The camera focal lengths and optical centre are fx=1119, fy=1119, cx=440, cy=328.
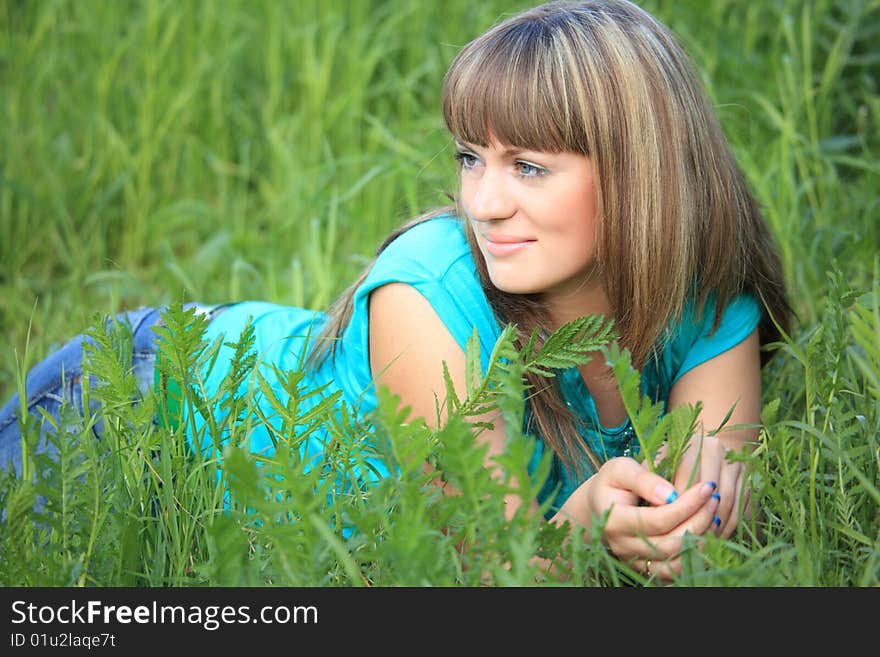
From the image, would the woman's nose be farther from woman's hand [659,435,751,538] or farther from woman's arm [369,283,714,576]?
woman's hand [659,435,751,538]

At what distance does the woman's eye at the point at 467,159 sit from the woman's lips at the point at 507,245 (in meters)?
0.15

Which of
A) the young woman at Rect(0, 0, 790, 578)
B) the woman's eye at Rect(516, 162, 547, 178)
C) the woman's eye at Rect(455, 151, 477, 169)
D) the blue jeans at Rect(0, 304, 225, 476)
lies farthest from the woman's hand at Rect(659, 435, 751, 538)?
the blue jeans at Rect(0, 304, 225, 476)

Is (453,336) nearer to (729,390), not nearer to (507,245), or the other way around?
(507,245)

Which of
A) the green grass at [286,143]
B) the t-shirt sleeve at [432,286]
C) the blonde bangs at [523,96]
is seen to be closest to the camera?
the blonde bangs at [523,96]

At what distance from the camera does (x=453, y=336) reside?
1.82 meters

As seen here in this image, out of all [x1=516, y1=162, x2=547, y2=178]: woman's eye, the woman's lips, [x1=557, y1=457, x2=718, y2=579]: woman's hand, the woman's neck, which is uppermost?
[x1=516, y1=162, x2=547, y2=178]: woman's eye

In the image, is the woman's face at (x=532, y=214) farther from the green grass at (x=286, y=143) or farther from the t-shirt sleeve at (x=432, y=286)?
the green grass at (x=286, y=143)

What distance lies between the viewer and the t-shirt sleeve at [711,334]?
2.01 m

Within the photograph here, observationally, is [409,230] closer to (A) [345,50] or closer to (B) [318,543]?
(B) [318,543]

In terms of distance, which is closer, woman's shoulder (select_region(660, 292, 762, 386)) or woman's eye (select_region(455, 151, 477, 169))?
woman's eye (select_region(455, 151, 477, 169))

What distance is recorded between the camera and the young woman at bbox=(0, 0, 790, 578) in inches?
68.2

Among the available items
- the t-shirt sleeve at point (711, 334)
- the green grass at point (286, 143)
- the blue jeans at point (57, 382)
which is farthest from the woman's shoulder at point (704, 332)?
the blue jeans at point (57, 382)
